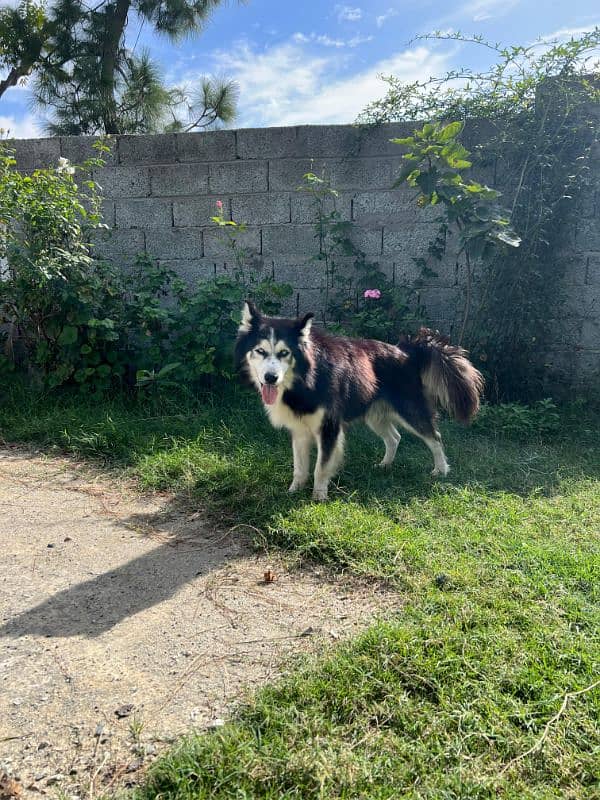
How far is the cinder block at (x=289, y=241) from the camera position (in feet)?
18.1

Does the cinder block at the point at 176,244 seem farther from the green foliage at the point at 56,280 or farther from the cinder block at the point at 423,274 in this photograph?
the cinder block at the point at 423,274

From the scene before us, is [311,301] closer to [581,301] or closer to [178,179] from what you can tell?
[178,179]

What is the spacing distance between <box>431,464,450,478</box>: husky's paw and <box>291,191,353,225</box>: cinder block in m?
2.70

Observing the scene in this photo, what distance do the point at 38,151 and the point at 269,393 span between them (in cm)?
434

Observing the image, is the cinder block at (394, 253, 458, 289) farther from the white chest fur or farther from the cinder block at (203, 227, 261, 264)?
the white chest fur

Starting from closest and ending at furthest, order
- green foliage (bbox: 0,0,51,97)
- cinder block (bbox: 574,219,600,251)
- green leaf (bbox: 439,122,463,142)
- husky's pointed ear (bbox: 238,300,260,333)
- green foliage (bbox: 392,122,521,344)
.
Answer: husky's pointed ear (bbox: 238,300,260,333)
green leaf (bbox: 439,122,463,142)
green foliage (bbox: 392,122,521,344)
cinder block (bbox: 574,219,600,251)
green foliage (bbox: 0,0,51,97)

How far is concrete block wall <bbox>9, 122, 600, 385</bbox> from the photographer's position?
5.27 m

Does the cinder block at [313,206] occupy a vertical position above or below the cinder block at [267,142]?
below

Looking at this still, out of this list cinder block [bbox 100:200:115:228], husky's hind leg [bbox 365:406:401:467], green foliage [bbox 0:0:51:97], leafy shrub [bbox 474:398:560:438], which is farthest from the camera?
green foliage [bbox 0:0:51:97]

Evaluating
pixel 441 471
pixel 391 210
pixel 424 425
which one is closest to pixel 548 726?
pixel 441 471

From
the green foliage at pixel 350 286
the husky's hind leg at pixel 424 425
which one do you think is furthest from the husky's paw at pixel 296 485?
the green foliage at pixel 350 286

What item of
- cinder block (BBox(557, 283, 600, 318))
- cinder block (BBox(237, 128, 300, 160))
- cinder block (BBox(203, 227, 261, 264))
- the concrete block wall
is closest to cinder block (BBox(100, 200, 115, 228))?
the concrete block wall

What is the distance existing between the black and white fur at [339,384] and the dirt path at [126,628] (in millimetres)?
814

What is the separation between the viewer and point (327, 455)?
11.4 feet
